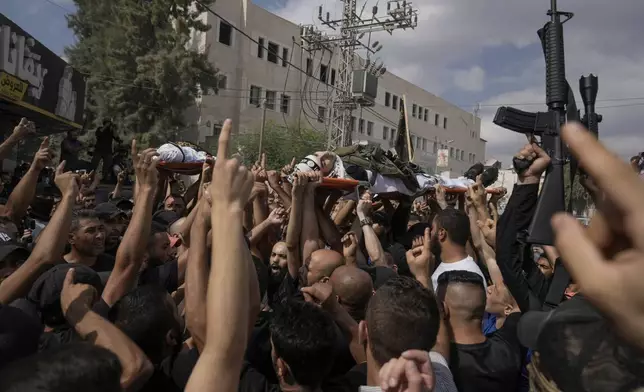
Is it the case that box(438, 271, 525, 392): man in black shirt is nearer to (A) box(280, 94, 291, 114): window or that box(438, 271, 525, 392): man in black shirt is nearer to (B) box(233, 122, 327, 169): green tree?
(B) box(233, 122, 327, 169): green tree

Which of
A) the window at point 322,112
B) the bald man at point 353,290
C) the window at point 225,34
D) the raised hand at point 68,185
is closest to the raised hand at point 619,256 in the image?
the bald man at point 353,290

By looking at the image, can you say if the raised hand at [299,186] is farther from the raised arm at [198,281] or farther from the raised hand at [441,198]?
the raised hand at [441,198]

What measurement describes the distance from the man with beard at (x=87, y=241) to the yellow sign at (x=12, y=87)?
812 cm

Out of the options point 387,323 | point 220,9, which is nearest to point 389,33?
point 220,9

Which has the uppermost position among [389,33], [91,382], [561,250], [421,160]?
[389,33]

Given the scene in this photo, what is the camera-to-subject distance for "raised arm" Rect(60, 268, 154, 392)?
196 cm

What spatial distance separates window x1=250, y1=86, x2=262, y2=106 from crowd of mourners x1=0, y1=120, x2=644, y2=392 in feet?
89.8

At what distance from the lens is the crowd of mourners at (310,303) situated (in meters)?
1.12

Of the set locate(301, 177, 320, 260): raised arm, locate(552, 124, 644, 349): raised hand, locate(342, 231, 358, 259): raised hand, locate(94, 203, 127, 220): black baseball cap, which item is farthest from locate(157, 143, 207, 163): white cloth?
locate(552, 124, 644, 349): raised hand

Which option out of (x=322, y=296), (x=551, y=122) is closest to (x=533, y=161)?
(x=551, y=122)

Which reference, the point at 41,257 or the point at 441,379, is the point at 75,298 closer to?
the point at 41,257

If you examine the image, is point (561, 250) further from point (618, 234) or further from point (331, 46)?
point (331, 46)

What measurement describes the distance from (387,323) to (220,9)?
1141 inches

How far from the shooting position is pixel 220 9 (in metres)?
28.5
